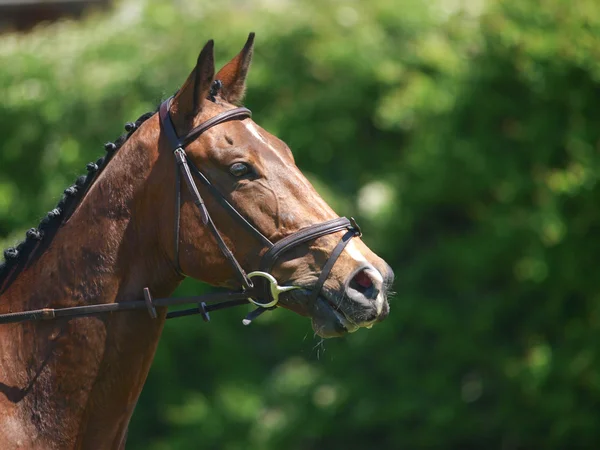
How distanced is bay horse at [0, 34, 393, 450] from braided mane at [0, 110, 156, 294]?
43mm

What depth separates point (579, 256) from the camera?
762cm

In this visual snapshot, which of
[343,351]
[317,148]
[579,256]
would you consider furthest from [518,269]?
[317,148]

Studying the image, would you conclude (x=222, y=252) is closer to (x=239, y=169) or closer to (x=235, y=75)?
(x=239, y=169)

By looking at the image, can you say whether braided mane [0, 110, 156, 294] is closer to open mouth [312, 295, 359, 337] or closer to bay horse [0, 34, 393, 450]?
bay horse [0, 34, 393, 450]

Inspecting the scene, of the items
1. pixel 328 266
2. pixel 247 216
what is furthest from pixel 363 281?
pixel 247 216

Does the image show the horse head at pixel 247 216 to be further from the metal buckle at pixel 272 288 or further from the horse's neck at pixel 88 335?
the horse's neck at pixel 88 335

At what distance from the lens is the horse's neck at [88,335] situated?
310cm

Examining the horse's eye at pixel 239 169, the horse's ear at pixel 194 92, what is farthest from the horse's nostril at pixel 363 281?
the horse's ear at pixel 194 92

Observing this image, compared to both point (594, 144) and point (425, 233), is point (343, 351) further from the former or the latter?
point (594, 144)

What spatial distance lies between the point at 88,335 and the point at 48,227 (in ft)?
1.61

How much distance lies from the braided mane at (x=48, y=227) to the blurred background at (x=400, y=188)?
15.3ft

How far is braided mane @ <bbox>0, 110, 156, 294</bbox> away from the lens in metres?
3.30

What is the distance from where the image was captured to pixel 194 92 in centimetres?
321

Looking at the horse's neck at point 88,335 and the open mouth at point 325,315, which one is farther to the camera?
the horse's neck at point 88,335
